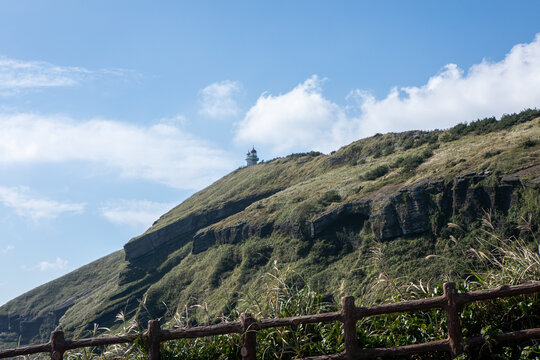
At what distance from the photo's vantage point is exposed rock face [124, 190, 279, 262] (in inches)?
3541

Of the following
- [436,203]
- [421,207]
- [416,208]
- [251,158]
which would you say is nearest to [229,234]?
[416,208]

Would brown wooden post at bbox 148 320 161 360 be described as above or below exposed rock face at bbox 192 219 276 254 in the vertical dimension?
below

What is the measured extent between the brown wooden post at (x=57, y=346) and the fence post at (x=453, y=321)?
16.6 ft

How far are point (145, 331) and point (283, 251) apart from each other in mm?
51100

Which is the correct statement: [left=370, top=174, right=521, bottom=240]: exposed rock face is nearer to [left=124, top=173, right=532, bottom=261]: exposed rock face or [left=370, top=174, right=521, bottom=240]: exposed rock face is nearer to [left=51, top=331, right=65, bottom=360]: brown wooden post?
[left=124, top=173, right=532, bottom=261]: exposed rock face

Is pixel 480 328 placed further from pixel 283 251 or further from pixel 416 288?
pixel 283 251

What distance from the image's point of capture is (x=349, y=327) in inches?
243

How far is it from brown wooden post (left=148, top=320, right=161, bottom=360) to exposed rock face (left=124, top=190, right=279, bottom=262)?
3245 inches

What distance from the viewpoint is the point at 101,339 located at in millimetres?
6672

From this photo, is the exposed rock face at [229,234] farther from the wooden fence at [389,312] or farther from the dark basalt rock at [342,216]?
the wooden fence at [389,312]

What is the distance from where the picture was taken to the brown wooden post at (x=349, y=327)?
20.1 feet

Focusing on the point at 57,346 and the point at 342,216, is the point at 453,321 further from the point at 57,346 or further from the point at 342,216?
the point at 342,216

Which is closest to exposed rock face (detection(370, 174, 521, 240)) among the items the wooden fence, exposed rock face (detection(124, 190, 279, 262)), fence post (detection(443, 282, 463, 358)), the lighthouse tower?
the wooden fence

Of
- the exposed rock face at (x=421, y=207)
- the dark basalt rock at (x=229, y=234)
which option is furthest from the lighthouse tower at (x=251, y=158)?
the exposed rock face at (x=421, y=207)
